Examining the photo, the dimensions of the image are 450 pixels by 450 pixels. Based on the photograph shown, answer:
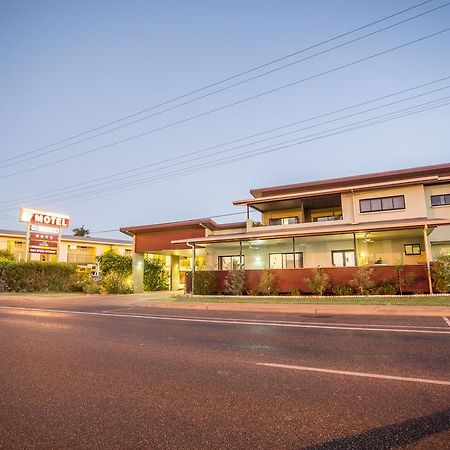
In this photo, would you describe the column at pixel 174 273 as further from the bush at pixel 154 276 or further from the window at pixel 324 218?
the window at pixel 324 218

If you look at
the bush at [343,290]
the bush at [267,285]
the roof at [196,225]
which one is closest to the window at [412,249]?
the bush at [343,290]

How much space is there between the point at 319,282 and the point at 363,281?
7.54 feet

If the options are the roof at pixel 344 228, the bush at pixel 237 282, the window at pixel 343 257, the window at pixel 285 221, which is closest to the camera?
the roof at pixel 344 228

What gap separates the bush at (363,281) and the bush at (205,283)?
28.6 ft

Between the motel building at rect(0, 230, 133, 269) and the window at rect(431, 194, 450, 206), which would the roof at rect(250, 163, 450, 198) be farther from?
the motel building at rect(0, 230, 133, 269)

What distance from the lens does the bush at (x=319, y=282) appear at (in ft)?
62.5

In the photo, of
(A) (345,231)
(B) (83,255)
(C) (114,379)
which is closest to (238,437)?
(C) (114,379)

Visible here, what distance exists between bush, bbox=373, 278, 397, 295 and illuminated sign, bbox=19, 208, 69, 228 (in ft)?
93.1

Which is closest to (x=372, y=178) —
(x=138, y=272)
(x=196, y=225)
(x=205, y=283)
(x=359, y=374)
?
(x=196, y=225)

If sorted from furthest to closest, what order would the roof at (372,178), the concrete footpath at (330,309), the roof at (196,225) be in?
the roof at (196,225) < the roof at (372,178) < the concrete footpath at (330,309)

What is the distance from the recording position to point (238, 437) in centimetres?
290

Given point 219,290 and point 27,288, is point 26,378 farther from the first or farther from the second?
point 27,288

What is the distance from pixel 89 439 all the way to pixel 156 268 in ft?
99.5

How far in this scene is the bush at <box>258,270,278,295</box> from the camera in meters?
20.5
